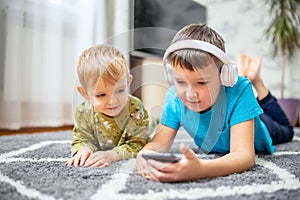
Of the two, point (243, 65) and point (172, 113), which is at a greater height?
point (243, 65)

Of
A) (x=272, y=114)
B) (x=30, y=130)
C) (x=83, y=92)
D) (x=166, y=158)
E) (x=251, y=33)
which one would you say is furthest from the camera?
(x=251, y=33)

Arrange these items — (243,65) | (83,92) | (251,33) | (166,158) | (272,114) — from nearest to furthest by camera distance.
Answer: (166,158)
(83,92)
(272,114)
(243,65)
(251,33)

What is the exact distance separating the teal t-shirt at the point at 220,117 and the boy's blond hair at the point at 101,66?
0.51ft

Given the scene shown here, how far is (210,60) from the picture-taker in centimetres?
73

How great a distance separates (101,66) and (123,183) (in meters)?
0.29

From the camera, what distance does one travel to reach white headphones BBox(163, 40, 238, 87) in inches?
28.1

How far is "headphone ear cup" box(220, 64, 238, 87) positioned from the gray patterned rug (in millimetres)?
205

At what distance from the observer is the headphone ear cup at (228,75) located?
0.75 metres

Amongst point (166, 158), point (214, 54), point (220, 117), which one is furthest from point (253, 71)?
point (166, 158)

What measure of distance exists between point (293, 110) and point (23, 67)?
187 centimetres

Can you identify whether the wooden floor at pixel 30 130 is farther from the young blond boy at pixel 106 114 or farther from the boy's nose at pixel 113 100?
the boy's nose at pixel 113 100

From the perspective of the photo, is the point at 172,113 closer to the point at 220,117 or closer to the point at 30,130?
the point at 220,117

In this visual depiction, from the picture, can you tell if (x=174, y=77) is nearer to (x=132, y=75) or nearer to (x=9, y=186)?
(x=132, y=75)

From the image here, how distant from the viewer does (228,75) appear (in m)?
0.76
